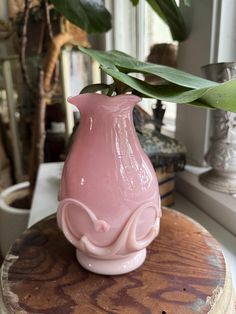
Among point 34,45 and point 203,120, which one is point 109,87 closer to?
point 203,120

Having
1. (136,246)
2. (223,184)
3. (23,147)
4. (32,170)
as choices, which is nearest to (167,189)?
(223,184)

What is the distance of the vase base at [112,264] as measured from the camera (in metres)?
0.39

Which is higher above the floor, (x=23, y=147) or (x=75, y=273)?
(x=75, y=273)

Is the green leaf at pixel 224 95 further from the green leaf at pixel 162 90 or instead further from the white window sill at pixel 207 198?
the white window sill at pixel 207 198

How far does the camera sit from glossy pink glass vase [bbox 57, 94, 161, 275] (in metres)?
0.36

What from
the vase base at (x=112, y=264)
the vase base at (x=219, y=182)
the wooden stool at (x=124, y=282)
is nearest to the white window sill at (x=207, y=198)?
the vase base at (x=219, y=182)

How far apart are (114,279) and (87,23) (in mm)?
503

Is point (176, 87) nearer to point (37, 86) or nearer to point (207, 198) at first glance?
point (207, 198)

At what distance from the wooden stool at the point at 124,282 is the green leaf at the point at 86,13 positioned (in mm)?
419

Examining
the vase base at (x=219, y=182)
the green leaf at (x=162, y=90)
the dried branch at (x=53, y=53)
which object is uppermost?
the dried branch at (x=53, y=53)

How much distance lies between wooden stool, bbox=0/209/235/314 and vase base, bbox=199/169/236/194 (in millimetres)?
178

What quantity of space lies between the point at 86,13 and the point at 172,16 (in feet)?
0.57

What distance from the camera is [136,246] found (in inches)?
14.8

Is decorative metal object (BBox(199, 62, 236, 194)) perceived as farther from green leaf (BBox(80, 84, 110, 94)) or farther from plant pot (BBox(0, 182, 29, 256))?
plant pot (BBox(0, 182, 29, 256))
